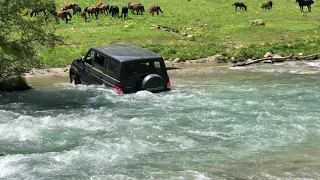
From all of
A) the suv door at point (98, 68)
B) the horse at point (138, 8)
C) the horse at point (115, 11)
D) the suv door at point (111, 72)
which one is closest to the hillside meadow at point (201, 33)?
the horse at point (138, 8)

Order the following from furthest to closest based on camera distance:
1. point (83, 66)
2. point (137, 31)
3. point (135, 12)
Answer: point (135, 12) → point (137, 31) → point (83, 66)

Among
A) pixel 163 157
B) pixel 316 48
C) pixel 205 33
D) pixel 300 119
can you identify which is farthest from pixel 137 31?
pixel 163 157

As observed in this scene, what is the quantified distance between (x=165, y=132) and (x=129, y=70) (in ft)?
14.4

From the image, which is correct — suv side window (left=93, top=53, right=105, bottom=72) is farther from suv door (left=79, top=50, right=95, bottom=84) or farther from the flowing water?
the flowing water

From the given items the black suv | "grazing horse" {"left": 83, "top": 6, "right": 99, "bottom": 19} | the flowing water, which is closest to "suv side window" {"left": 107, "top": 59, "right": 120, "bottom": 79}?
the black suv

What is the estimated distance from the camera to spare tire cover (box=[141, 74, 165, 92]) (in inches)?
649

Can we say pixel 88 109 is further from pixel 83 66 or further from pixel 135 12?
pixel 135 12

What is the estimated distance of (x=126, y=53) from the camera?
16.9m

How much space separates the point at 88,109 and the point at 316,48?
17966mm

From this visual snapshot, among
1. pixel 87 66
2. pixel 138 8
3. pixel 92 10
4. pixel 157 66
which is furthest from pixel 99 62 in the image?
pixel 138 8

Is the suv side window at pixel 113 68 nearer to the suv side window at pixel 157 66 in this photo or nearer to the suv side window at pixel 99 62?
the suv side window at pixel 99 62

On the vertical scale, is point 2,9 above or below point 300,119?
above

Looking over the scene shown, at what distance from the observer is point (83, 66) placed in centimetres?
1850

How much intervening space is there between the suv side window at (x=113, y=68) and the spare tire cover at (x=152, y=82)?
100cm
